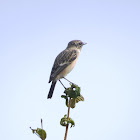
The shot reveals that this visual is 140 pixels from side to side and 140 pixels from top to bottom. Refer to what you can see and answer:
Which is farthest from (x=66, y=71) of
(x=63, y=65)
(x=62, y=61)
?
(x=62, y=61)

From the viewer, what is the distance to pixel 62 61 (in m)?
8.31

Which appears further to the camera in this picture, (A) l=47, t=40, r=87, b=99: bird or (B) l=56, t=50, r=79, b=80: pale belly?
(B) l=56, t=50, r=79, b=80: pale belly

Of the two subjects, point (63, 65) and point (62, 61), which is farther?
point (62, 61)

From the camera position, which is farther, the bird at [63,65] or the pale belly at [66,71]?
the pale belly at [66,71]

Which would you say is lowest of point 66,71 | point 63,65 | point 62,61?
→ point 66,71

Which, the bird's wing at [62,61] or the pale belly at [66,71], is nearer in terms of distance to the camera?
the bird's wing at [62,61]

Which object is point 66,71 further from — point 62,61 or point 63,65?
point 62,61

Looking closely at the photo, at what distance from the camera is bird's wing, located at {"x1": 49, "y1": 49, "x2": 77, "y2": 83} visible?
303 inches

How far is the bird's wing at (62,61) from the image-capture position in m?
7.69

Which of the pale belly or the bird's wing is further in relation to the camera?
the pale belly

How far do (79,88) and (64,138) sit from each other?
1023 millimetres

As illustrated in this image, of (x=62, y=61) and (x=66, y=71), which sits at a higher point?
(x=62, y=61)

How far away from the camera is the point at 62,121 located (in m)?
2.89

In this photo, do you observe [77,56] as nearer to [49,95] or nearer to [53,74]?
[53,74]
